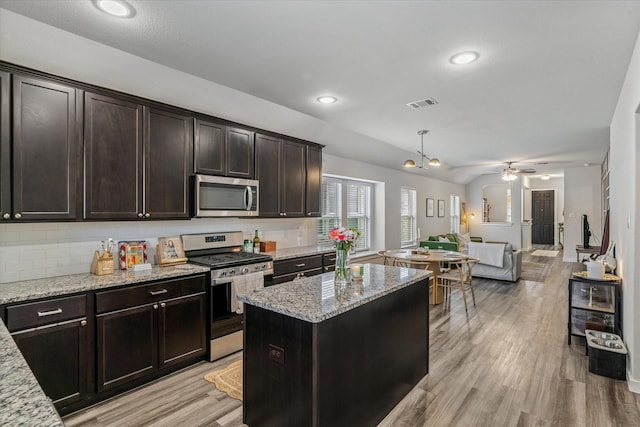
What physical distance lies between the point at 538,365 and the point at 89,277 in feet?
13.3

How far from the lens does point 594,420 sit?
2.35 metres

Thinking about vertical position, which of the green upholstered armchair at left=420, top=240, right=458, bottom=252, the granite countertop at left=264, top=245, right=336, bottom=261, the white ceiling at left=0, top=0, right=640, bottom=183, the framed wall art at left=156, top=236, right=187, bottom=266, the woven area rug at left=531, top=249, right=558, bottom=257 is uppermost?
the white ceiling at left=0, top=0, right=640, bottom=183

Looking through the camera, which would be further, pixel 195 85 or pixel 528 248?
pixel 528 248

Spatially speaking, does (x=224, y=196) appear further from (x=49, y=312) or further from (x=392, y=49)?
(x=392, y=49)

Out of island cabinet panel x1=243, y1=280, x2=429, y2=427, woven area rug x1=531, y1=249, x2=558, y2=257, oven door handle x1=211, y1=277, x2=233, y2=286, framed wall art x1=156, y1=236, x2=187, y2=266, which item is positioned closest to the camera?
island cabinet panel x1=243, y1=280, x2=429, y2=427

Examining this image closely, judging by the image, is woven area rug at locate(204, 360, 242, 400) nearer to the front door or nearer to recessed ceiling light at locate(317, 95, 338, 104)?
recessed ceiling light at locate(317, 95, 338, 104)

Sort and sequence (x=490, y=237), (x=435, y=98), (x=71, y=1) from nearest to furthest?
(x=71, y=1) → (x=435, y=98) → (x=490, y=237)

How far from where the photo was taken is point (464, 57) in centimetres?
264

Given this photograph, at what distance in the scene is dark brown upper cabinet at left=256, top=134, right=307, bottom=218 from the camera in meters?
4.14

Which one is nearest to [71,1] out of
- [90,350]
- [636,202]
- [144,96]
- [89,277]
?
[144,96]

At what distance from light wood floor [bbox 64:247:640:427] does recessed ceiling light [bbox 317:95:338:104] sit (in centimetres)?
279

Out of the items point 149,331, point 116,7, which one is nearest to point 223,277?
point 149,331

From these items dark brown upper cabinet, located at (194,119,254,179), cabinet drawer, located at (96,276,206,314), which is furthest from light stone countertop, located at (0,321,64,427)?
dark brown upper cabinet, located at (194,119,254,179)

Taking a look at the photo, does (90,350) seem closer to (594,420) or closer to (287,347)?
(287,347)
